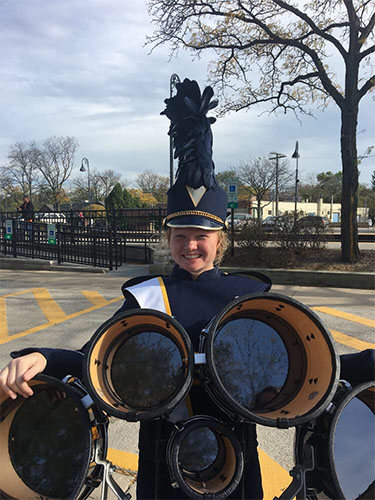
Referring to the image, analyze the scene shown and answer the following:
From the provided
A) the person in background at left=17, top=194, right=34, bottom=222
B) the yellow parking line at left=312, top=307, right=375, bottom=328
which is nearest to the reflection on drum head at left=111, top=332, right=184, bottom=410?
the yellow parking line at left=312, top=307, right=375, bottom=328

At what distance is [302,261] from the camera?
365 inches

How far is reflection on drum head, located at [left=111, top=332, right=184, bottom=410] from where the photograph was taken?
3.43ft

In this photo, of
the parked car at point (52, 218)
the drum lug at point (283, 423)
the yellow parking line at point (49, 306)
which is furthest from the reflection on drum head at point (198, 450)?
the parked car at point (52, 218)

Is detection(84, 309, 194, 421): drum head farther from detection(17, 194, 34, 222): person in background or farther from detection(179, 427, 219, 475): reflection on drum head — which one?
detection(17, 194, 34, 222): person in background

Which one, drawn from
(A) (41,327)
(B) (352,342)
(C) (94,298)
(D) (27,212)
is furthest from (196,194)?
(D) (27,212)

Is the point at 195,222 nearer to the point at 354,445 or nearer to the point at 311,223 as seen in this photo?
the point at 354,445

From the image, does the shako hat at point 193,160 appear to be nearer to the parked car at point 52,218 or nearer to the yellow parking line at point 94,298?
the yellow parking line at point 94,298

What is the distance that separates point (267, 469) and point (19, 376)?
6.10 ft

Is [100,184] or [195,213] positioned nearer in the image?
[195,213]

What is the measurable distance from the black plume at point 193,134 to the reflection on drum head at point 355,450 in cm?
88

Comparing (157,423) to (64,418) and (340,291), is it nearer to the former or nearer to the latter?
(64,418)

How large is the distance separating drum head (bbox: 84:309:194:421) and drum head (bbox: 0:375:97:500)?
0.31 feet

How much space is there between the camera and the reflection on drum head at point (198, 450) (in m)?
1.04

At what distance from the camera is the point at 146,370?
3.57ft
